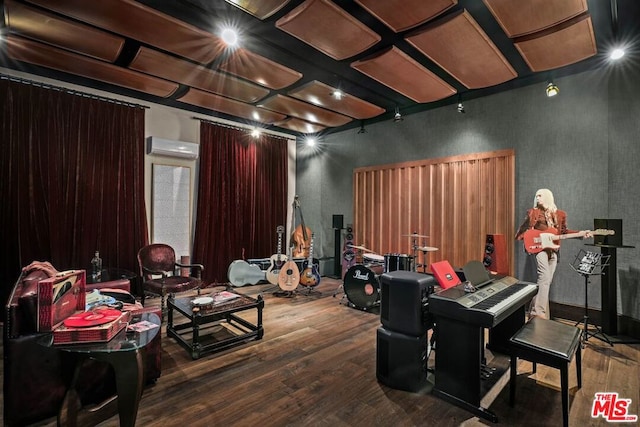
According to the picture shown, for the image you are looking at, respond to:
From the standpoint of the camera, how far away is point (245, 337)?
3.16 m

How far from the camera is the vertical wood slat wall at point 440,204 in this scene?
4266 millimetres

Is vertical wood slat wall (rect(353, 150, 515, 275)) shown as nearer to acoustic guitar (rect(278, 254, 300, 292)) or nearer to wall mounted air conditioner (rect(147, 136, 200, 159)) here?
acoustic guitar (rect(278, 254, 300, 292))

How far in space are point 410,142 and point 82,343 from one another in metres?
4.90

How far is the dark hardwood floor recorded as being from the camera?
200cm

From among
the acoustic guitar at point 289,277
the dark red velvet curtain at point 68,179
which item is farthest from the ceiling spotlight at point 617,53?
the dark red velvet curtain at point 68,179

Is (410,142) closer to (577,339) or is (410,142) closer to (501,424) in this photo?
(577,339)

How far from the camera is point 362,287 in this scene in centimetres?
414

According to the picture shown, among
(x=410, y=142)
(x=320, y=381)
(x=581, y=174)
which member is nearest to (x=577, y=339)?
(x=320, y=381)

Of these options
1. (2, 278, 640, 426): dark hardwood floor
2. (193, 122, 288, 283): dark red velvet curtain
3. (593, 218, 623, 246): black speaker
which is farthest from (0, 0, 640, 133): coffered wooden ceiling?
(2, 278, 640, 426): dark hardwood floor

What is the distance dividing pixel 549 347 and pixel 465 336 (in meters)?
0.48

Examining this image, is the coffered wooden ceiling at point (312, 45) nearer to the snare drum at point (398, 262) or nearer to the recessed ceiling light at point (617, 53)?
the recessed ceiling light at point (617, 53)

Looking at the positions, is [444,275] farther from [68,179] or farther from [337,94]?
[68,179]

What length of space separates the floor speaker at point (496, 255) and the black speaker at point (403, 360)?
223 centimetres

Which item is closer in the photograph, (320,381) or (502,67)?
(320,381)
